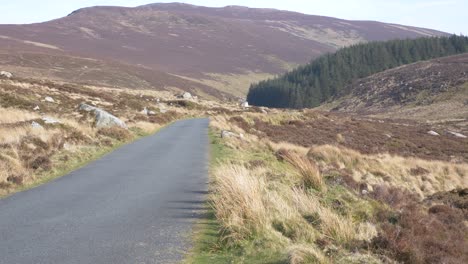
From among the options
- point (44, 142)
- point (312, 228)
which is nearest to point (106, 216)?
point (312, 228)

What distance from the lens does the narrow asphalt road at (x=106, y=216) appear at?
6.66m

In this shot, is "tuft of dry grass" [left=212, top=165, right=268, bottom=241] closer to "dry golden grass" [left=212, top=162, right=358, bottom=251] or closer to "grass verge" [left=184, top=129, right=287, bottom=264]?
"dry golden grass" [left=212, top=162, right=358, bottom=251]

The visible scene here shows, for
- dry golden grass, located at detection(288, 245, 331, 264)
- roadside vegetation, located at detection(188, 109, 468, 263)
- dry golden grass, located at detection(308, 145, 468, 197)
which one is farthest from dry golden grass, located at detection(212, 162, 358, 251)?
dry golden grass, located at detection(308, 145, 468, 197)

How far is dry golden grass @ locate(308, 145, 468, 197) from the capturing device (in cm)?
1938

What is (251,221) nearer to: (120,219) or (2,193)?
(120,219)

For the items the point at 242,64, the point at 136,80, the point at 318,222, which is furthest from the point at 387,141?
the point at 242,64

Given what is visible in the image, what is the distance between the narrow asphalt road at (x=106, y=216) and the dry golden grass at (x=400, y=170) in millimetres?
8545

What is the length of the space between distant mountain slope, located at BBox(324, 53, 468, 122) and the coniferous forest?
32.1 ft

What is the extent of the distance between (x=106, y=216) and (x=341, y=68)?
124875 mm

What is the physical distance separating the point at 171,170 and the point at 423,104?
78121 mm

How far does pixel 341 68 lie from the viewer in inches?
5032

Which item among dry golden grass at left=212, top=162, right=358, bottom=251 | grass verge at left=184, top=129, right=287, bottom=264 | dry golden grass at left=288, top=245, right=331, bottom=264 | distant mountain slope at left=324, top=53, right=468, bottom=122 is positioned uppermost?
dry golden grass at left=288, top=245, right=331, bottom=264

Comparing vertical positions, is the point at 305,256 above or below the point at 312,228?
above

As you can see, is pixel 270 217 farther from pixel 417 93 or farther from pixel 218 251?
pixel 417 93
